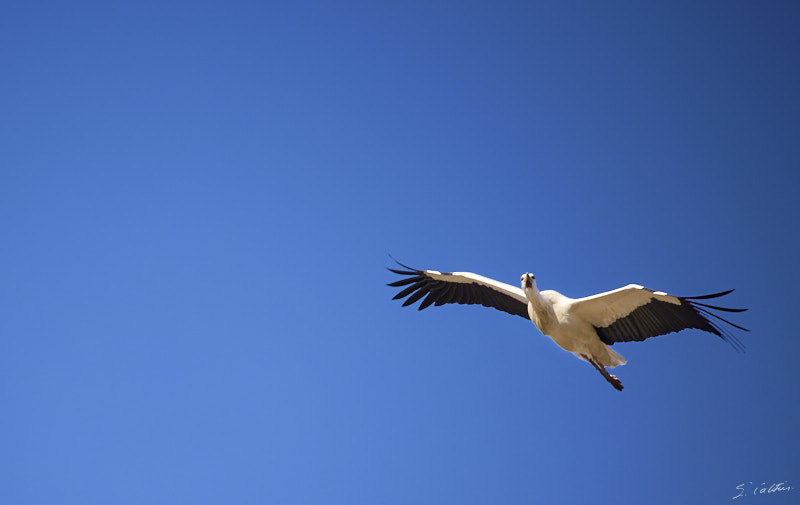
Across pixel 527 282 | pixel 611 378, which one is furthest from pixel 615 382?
pixel 527 282

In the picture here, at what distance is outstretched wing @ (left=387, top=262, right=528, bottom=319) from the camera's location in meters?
17.4

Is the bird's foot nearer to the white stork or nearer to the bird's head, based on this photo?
the white stork

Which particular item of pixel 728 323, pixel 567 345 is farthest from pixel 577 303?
pixel 728 323

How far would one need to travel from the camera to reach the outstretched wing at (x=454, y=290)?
17438 mm

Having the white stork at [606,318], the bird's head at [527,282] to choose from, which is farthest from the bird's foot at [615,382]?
the bird's head at [527,282]

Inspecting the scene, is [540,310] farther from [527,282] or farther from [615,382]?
[615,382]

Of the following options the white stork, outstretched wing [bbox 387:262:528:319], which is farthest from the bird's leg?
outstretched wing [bbox 387:262:528:319]

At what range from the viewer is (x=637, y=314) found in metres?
Result: 16.0

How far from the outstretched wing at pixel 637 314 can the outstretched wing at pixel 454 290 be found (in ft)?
5.28

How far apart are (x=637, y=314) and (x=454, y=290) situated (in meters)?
3.41

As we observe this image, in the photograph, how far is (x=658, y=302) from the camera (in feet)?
51.0

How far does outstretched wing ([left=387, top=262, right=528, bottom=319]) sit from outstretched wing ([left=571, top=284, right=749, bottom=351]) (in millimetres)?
1608

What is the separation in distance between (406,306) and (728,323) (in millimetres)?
5614

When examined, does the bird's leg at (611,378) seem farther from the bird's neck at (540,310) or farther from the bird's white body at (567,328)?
the bird's neck at (540,310)
